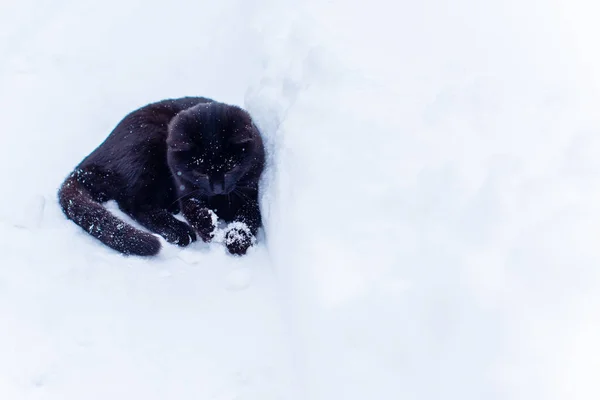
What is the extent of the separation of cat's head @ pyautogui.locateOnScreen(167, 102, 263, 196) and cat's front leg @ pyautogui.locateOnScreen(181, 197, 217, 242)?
0.43 ft

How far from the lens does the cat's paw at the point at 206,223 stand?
302 centimetres

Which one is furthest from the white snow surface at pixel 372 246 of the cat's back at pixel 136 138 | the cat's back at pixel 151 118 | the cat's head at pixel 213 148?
the cat's back at pixel 151 118

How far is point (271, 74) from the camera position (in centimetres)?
333

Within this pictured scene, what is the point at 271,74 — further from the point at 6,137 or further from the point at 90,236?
the point at 6,137

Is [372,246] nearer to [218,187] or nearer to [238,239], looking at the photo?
[238,239]

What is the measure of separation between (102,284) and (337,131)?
133cm

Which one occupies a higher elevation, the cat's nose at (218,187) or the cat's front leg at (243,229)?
the cat's nose at (218,187)

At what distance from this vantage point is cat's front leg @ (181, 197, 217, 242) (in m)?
3.04

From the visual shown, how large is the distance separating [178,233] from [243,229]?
387mm

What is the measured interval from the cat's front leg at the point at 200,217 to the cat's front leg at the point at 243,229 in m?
0.13

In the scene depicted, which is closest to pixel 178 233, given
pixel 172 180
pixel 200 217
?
pixel 200 217

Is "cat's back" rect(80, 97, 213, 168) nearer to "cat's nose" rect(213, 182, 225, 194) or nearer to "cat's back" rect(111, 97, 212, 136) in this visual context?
"cat's back" rect(111, 97, 212, 136)

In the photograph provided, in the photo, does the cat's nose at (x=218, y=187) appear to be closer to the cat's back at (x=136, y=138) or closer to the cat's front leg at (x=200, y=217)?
the cat's front leg at (x=200, y=217)

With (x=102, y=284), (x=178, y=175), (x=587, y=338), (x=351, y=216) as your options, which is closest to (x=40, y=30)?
(x=178, y=175)
